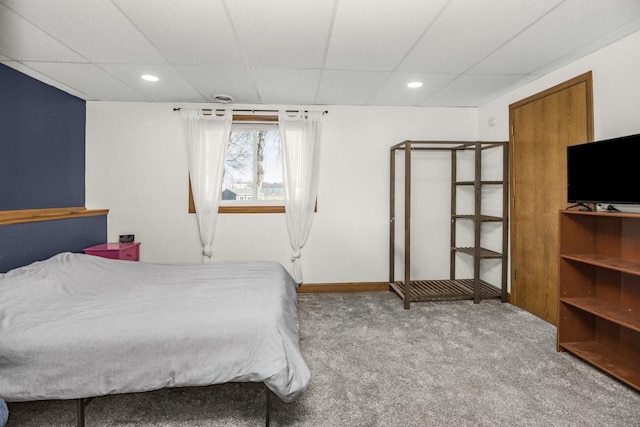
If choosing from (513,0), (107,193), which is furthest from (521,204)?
(107,193)

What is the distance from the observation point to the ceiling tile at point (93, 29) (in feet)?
6.01

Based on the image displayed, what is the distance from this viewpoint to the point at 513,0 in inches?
70.9

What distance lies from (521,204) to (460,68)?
1.59 meters

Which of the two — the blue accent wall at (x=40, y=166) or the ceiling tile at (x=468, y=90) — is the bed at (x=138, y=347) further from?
the ceiling tile at (x=468, y=90)

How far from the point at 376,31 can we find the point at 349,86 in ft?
3.48

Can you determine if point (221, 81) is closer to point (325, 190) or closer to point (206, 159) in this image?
point (206, 159)

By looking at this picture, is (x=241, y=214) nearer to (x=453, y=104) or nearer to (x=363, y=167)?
(x=363, y=167)

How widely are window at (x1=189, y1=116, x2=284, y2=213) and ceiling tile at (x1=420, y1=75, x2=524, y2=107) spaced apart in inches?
78.3

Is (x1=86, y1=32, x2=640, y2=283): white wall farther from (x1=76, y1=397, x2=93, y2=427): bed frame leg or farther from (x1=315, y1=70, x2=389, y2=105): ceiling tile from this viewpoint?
(x1=76, y1=397, x2=93, y2=427): bed frame leg

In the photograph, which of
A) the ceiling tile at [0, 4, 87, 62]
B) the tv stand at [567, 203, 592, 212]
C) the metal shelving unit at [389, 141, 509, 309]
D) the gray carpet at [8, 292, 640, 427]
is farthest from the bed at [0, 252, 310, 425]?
the tv stand at [567, 203, 592, 212]

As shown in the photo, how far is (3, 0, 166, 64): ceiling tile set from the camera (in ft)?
6.01

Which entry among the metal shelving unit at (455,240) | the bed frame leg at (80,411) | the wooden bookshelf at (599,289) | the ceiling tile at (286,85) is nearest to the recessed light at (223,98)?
the ceiling tile at (286,85)

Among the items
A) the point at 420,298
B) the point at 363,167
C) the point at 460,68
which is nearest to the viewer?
the point at 460,68

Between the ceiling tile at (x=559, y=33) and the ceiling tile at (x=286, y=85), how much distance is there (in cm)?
156
